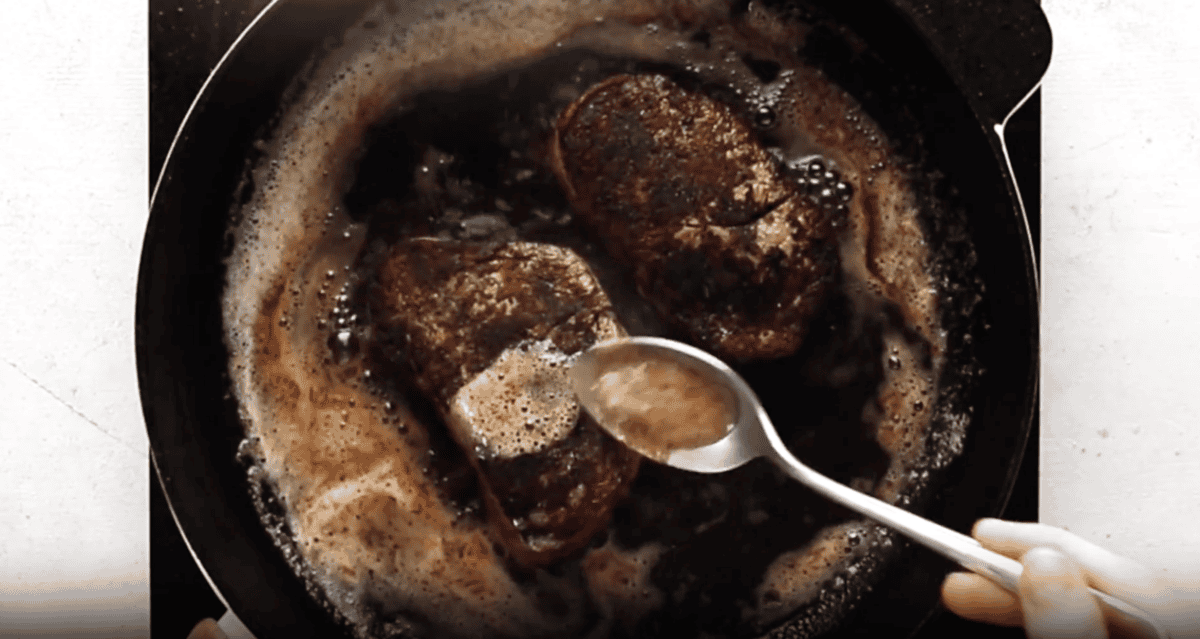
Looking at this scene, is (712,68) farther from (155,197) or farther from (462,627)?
(462,627)

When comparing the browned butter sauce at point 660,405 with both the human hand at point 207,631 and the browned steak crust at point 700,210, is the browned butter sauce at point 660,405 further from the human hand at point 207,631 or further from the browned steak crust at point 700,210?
the human hand at point 207,631

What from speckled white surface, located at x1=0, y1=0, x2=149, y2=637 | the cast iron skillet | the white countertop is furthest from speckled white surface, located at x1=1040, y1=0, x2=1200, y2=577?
speckled white surface, located at x1=0, y1=0, x2=149, y2=637

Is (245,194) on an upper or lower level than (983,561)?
upper

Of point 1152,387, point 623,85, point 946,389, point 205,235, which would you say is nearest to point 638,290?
point 623,85

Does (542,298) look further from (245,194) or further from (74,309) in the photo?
(74,309)

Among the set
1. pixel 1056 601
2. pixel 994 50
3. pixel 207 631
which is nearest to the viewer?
pixel 1056 601

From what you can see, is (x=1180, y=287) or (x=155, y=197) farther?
(x=1180, y=287)

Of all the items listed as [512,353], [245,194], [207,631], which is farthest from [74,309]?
[512,353]
